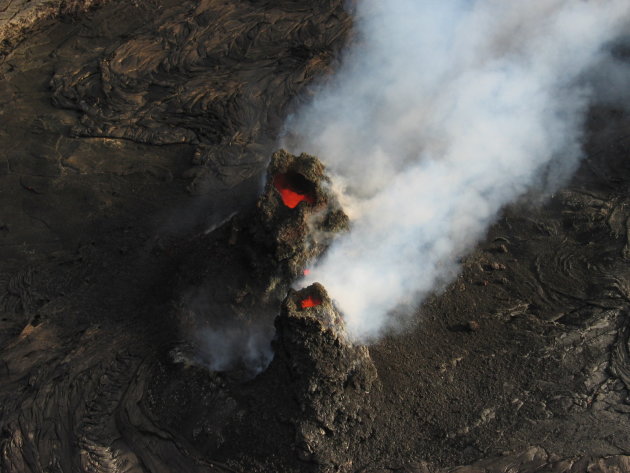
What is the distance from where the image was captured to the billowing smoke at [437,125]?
750cm

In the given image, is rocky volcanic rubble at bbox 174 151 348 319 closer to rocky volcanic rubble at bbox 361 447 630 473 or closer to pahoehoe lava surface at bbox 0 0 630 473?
pahoehoe lava surface at bbox 0 0 630 473

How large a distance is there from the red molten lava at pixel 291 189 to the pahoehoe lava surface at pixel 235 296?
0.51m

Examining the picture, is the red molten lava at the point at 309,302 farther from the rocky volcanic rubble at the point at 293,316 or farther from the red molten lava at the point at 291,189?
the red molten lava at the point at 291,189

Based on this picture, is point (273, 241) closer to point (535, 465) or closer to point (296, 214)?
point (296, 214)

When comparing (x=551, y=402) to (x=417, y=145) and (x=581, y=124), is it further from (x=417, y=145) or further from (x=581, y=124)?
(x=581, y=124)

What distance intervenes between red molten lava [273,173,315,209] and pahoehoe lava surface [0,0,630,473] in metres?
0.51

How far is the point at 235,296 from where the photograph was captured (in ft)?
23.1

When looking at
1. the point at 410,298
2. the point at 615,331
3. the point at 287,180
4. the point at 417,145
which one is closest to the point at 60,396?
the point at 287,180

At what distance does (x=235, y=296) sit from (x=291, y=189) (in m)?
Answer: 1.48

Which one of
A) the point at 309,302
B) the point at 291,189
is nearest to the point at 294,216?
the point at 291,189

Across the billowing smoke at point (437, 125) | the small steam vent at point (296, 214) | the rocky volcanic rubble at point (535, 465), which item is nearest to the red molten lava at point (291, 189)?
the small steam vent at point (296, 214)

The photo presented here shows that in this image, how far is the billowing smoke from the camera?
7496 millimetres

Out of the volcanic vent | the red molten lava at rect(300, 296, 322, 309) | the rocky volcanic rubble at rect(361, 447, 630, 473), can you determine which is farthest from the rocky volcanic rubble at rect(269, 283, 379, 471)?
the volcanic vent

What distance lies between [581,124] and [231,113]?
5.41m
